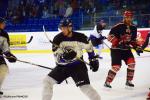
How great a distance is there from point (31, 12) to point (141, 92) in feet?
31.9

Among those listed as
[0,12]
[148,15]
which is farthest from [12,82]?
[0,12]

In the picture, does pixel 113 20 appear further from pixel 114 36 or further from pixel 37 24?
pixel 114 36

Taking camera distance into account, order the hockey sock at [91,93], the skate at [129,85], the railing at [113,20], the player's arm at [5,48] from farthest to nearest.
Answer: the railing at [113,20], the skate at [129,85], the player's arm at [5,48], the hockey sock at [91,93]

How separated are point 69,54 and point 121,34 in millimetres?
1580

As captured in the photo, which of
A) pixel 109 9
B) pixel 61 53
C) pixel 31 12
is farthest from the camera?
pixel 31 12

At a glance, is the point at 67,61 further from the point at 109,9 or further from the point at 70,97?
the point at 109,9

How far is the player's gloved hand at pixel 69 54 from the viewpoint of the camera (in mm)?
4353

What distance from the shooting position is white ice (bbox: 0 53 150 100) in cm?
560

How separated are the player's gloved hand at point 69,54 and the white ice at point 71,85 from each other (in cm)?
123

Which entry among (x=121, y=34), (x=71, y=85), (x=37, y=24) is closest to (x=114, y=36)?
(x=121, y=34)

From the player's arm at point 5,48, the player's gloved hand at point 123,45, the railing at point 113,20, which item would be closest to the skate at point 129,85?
the player's gloved hand at point 123,45

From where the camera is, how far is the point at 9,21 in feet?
47.5

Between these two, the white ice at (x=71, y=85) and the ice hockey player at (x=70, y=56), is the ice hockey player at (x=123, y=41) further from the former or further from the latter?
the ice hockey player at (x=70, y=56)

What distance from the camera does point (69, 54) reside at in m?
4.36
